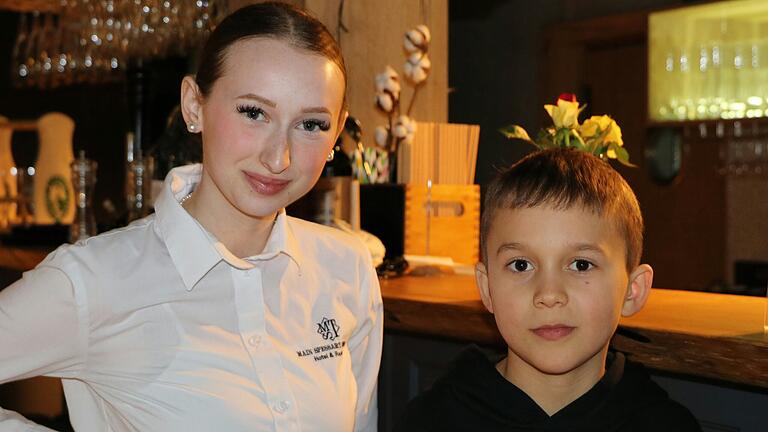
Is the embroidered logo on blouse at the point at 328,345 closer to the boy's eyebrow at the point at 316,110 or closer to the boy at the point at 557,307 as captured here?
the boy at the point at 557,307

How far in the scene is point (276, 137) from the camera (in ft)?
5.18

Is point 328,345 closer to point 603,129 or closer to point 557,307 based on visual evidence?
point 557,307

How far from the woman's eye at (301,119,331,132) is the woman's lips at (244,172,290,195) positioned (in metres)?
0.09

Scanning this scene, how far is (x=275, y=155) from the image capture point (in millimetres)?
1570

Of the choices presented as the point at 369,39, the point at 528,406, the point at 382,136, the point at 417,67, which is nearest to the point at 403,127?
the point at 382,136

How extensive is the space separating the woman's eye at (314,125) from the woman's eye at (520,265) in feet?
1.16

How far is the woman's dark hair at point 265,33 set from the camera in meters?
1.60

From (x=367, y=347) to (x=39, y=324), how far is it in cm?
58

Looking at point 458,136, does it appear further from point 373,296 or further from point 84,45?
point 84,45

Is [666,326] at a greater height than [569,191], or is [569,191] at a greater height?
[569,191]

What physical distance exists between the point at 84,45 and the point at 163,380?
12.5 feet

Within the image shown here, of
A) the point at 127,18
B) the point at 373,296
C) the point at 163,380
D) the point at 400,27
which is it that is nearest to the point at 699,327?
the point at 373,296

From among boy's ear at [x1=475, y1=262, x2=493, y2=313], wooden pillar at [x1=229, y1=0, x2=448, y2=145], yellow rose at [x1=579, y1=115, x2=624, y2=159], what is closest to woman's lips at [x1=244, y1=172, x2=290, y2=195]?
boy's ear at [x1=475, y1=262, x2=493, y2=313]

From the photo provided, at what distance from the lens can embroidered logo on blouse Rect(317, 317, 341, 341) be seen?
1.71 meters
